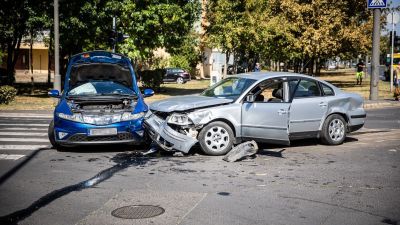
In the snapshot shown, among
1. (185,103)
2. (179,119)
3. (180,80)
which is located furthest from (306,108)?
(180,80)

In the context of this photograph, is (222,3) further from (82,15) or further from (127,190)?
(127,190)

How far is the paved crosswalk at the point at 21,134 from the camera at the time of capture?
9805 mm

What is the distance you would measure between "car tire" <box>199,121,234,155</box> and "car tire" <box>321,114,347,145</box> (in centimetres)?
229

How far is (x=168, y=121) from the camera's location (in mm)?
8930

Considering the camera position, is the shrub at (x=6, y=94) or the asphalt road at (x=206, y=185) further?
the shrub at (x=6, y=94)

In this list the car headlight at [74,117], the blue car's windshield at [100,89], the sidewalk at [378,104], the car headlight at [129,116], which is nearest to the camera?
the car headlight at [74,117]

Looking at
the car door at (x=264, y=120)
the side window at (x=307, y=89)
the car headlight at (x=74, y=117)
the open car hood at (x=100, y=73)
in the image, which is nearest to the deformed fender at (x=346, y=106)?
the side window at (x=307, y=89)

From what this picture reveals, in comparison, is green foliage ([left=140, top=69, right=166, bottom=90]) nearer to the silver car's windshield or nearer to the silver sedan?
the silver car's windshield

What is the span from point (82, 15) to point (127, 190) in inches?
777

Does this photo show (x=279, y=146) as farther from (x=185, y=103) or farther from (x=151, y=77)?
(x=151, y=77)

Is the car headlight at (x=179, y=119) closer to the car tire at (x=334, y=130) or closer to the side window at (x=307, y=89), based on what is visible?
the side window at (x=307, y=89)

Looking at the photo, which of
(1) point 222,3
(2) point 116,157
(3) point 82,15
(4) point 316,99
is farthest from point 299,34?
(2) point 116,157

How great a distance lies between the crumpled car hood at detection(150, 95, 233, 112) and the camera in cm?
895

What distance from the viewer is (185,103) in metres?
9.09
